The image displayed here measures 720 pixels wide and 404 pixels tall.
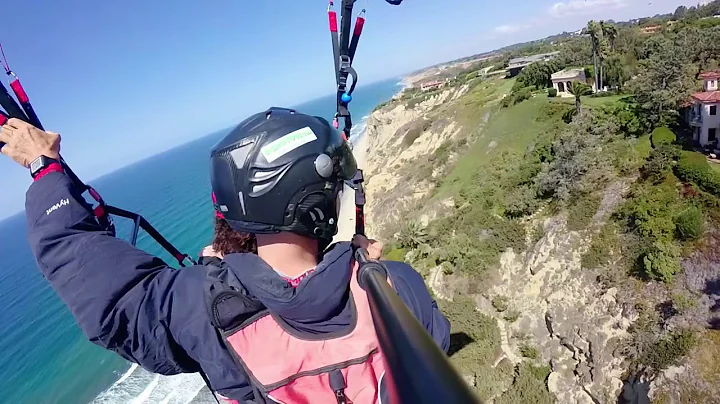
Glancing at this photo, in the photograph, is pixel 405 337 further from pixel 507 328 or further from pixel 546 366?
pixel 507 328

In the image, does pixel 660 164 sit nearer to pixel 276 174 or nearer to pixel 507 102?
pixel 276 174

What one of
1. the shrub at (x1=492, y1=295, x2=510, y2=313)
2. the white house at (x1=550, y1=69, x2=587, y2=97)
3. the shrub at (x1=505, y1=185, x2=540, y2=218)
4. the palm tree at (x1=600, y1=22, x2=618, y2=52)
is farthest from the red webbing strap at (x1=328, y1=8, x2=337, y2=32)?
the palm tree at (x1=600, y1=22, x2=618, y2=52)

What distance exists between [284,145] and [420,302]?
3.31ft

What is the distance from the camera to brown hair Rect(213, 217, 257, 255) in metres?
2.27

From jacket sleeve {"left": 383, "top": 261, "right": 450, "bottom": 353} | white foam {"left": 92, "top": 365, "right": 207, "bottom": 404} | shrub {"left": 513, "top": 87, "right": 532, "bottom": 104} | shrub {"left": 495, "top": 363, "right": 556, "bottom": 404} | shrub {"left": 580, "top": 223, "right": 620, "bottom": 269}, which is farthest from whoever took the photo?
shrub {"left": 513, "top": 87, "right": 532, "bottom": 104}

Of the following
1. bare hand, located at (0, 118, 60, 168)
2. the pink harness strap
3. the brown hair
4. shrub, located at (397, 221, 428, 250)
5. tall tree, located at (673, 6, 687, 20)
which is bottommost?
shrub, located at (397, 221, 428, 250)

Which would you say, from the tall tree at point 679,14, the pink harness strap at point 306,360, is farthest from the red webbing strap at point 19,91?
the tall tree at point 679,14

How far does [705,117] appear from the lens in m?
18.6

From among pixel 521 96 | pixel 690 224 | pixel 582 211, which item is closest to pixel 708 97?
pixel 582 211

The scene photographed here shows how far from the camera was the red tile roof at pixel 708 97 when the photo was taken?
61.0 feet

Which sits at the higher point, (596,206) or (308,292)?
(308,292)

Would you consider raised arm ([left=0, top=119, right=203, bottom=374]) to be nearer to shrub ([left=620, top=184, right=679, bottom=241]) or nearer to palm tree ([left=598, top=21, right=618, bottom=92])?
shrub ([left=620, top=184, right=679, bottom=241])

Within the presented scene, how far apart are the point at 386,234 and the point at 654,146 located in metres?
17.1

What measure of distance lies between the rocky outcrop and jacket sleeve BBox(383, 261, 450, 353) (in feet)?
43.0
